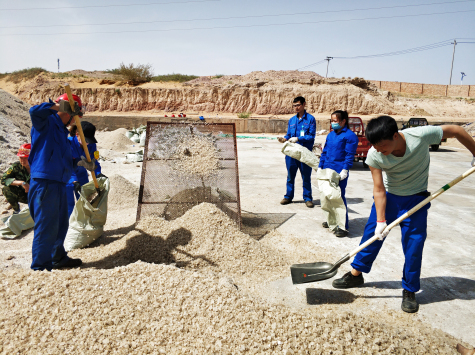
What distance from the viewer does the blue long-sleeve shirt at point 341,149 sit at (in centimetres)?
434

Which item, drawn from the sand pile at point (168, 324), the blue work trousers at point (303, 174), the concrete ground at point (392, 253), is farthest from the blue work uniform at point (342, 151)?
the sand pile at point (168, 324)

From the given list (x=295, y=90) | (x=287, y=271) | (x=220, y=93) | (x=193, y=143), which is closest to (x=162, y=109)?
(x=220, y=93)

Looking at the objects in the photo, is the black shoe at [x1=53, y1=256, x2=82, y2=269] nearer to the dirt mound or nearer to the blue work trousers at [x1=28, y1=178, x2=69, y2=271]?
the blue work trousers at [x1=28, y1=178, x2=69, y2=271]

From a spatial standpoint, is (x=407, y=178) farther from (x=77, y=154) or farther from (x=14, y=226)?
(x=14, y=226)

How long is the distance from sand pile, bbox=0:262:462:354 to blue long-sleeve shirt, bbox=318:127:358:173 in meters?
2.23

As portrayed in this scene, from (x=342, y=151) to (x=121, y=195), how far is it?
12.1ft

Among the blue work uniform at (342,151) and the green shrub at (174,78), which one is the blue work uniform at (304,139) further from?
the green shrub at (174,78)

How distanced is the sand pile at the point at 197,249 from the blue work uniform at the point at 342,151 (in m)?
1.50

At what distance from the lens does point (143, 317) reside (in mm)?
2250

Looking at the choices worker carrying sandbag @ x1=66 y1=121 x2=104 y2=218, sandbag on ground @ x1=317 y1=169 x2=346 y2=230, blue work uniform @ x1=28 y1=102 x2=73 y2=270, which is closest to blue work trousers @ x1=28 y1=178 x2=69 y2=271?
blue work uniform @ x1=28 y1=102 x2=73 y2=270

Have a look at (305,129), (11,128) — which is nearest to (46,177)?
(305,129)

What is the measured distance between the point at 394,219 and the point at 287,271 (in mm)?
1145

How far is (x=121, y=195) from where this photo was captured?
5.71 meters

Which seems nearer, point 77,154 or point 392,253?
point 392,253
